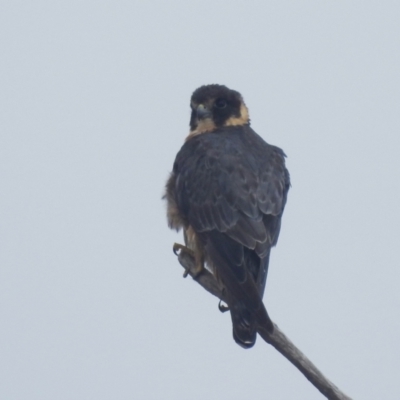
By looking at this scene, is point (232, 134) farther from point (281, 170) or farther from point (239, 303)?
point (239, 303)

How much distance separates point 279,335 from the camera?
177 inches

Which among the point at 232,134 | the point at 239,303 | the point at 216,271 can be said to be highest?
the point at 232,134

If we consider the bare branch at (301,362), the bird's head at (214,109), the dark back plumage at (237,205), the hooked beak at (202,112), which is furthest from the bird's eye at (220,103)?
the bare branch at (301,362)

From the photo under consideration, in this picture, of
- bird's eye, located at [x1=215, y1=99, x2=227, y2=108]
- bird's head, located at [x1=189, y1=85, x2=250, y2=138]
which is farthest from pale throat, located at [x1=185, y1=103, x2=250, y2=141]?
bird's eye, located at [x1=215, y1=99, x2=227, y2=108]

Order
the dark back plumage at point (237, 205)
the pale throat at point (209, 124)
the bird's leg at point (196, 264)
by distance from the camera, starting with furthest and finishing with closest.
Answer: the pale throat at point (209, 124)
the bird's leg at point (196, 264)
the dark back plumage at point (237, 205)

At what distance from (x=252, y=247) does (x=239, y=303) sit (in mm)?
430

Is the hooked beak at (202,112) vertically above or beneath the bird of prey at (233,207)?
above

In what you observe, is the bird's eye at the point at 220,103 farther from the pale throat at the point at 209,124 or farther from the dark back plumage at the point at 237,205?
the dark back plumage at the point at 237,205

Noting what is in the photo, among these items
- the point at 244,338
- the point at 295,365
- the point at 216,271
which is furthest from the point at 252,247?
the point at 295,365

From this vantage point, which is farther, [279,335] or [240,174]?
[240,174]

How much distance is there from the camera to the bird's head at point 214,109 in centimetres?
673

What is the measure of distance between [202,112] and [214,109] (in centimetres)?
12

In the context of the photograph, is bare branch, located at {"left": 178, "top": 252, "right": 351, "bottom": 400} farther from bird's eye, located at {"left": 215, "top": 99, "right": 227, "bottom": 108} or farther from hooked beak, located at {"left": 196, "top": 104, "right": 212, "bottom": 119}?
bird's eye, located at {"left": 215, "top": 99, "right": 227, "bottom": 108}

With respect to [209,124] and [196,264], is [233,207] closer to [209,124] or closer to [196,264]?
[196,264]
